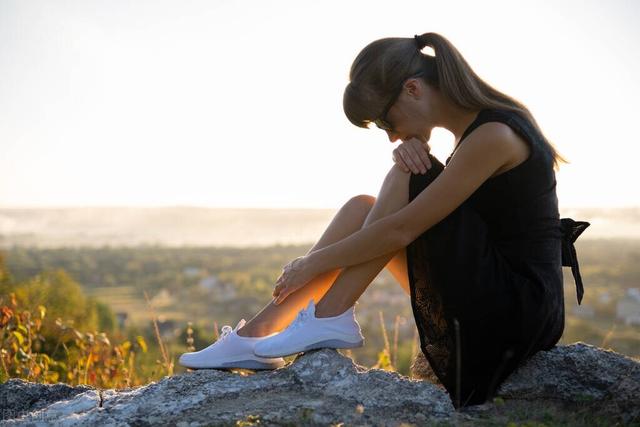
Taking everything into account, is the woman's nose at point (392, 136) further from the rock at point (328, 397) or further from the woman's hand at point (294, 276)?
the rock at point (328, 397)

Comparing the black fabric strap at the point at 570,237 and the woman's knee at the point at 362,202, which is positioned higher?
the woman's knee at the point at 362,202

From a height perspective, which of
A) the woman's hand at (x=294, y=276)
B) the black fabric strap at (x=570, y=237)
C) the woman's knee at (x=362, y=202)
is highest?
the woman's knee at (x=362, y=202)

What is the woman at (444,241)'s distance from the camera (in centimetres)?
269

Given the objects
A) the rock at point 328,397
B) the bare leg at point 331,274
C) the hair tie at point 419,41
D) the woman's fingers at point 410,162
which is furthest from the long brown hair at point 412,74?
the rock at point 328,397

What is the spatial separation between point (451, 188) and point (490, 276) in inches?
15.6

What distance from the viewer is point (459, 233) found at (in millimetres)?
2670

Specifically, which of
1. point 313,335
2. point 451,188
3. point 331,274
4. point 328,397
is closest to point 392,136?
point 451,188

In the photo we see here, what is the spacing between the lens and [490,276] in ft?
8.76

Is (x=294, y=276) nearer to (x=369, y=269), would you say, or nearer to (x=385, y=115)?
(x=369, y=269)

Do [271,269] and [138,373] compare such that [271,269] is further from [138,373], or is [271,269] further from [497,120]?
[497,120]

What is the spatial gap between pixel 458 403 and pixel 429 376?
440mm

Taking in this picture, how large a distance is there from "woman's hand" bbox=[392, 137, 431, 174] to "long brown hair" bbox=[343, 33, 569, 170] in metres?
0.28

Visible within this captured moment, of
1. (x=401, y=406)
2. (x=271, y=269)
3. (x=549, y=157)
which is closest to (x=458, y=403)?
(x=401, y=406)

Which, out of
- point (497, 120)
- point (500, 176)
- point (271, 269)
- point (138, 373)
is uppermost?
point (497, 120)
